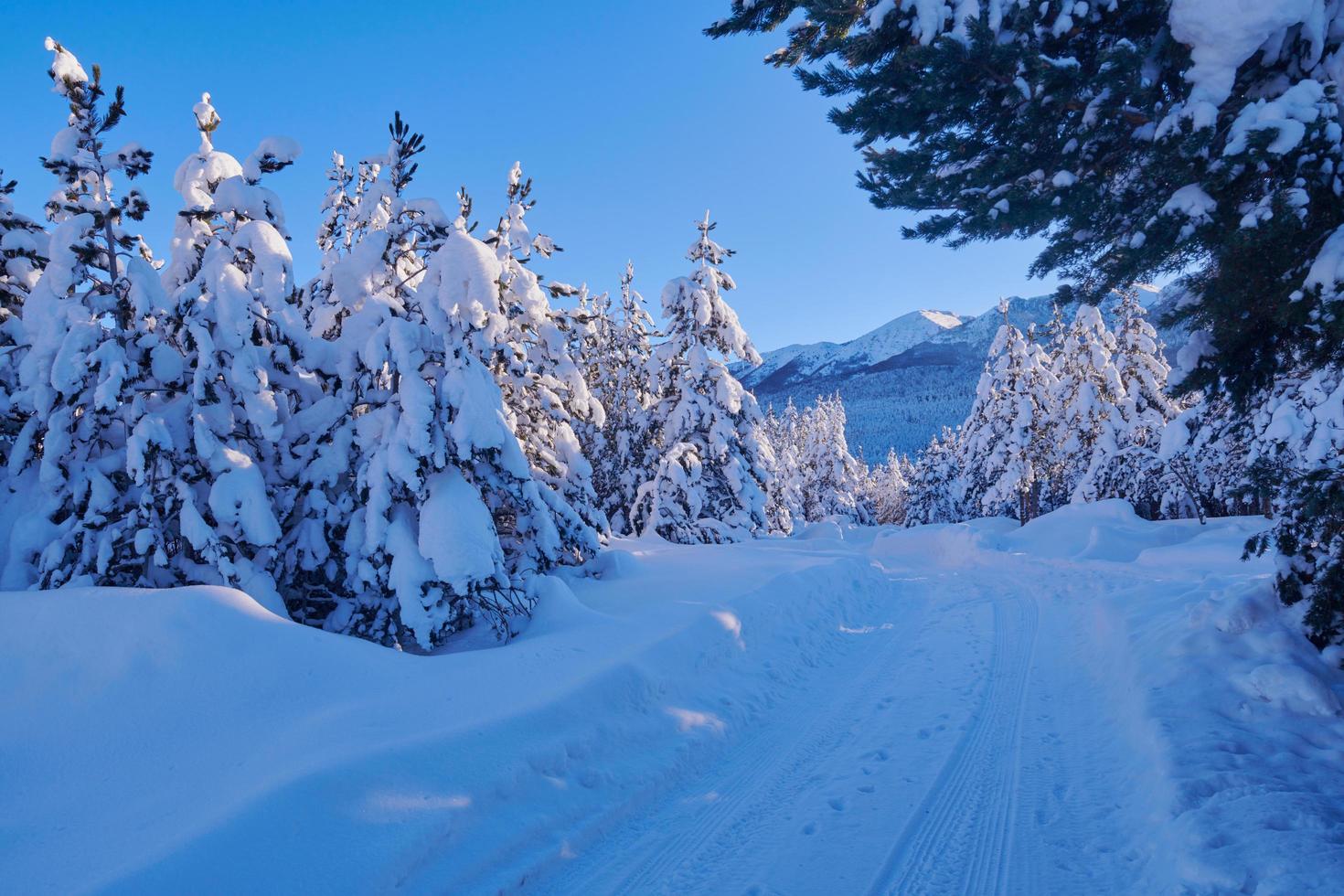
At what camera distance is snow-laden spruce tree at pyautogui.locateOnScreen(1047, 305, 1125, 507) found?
82.2ft

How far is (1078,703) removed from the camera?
5.79 meters

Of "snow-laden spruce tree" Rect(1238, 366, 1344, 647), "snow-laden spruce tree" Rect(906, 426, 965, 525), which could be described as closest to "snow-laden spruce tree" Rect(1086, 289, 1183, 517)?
"snow-laden spruce tree" Rect(906, 426, 965, 525)

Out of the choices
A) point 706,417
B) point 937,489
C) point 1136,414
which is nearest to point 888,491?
point 937,489

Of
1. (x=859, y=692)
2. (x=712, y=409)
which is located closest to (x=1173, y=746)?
(x=859, y=692)

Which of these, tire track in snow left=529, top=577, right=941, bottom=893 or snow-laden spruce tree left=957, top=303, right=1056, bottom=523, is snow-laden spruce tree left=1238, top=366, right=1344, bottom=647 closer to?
tire track in snow left=529, top=577, right=941, bottom=893

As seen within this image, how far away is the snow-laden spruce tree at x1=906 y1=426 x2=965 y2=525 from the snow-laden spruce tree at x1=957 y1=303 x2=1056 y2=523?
13.7 ft

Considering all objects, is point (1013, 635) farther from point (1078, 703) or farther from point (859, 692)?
point (859, 692)

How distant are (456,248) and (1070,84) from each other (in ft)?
21.6

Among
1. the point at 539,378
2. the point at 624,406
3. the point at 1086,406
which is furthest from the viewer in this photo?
the point at 1086,406

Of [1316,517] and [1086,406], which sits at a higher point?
[1086,406]

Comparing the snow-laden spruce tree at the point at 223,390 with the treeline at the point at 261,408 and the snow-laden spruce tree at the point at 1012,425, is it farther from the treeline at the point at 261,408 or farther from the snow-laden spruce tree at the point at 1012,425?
the snow-laden spruce tree at the point at 1012,425

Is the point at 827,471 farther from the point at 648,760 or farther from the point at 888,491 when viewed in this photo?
the point at 648,760

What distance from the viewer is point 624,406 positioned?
21.3m

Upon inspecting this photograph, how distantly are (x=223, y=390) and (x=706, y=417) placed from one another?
11.8 meters
